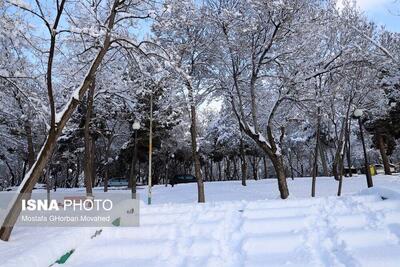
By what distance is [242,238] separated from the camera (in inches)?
320

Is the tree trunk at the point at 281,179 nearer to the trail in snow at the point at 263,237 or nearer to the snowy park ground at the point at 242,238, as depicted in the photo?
the snowy park ground at the point at 242,238

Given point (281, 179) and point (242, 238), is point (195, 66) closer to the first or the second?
point (281, 179)

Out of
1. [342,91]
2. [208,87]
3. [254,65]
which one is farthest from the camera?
[342,91]

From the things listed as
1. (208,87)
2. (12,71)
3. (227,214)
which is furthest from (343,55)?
(12,71)

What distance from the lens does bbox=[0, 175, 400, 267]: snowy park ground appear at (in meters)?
6.79

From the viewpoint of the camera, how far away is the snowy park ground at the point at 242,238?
6793 mm

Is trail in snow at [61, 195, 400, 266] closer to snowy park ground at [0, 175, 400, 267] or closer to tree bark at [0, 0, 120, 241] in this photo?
snowy park ground at [0, 175, 400, 267]

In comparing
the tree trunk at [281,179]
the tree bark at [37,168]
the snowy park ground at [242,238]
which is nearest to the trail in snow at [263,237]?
the snowy park ground at [242,238]

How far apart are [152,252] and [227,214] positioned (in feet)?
8.53

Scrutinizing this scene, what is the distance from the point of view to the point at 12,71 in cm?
1180

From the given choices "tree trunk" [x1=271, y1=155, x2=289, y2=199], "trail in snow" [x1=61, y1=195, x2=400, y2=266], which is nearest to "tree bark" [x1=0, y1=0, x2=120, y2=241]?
"trail in snow" [x1=61, y1=195, x2=400, y2=266]

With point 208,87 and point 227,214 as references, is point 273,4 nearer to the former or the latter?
point 208,87

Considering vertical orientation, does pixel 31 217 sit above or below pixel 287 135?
below

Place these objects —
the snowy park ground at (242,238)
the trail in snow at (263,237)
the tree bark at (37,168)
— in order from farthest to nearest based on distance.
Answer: the tree bark at (37,168), the trail in snow at (263,237), the snowy park ground at (242,238)
